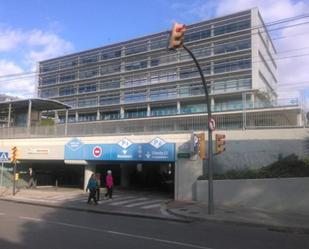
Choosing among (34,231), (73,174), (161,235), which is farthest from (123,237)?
(73,174)

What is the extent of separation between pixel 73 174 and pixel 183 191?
18.4m

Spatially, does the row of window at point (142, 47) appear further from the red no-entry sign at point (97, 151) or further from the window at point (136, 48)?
the red no-entry sign at point (97, 151)

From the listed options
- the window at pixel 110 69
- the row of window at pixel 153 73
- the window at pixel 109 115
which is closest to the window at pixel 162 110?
the row of window at pixel 153 73

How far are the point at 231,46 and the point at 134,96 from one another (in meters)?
24.3

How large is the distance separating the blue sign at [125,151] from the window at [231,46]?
196 feet

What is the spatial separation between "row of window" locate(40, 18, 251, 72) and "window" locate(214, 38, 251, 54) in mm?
2317

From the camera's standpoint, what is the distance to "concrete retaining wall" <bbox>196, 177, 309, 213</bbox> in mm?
21453

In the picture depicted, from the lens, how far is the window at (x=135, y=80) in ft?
334

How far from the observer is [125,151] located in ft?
98.9

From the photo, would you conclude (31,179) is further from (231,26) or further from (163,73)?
(163,73)

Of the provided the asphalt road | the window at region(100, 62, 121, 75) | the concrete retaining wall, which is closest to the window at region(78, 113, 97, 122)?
the window at region(100, 62, 121, 75)

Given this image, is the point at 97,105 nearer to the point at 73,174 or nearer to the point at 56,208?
the point at 73,174

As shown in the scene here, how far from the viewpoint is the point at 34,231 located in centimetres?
1378

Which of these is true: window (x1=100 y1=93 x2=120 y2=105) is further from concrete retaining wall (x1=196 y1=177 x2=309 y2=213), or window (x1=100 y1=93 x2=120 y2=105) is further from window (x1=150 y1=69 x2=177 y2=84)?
concrete retaining wall (x1=196 y1=177 x2=309 y2=213)
